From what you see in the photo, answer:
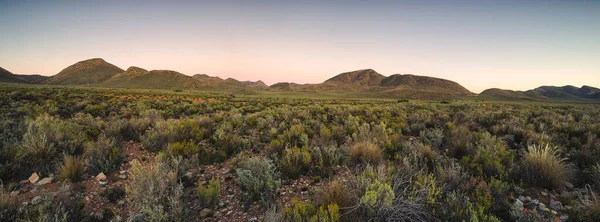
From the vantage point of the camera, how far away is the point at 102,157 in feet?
15.7

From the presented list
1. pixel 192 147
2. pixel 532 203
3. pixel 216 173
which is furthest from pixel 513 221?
pixel 192 147

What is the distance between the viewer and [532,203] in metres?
3.54

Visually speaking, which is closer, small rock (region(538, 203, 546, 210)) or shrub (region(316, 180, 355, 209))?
shrub (region(316, 180, 355, 209))

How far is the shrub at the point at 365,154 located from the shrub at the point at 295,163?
1085 mm

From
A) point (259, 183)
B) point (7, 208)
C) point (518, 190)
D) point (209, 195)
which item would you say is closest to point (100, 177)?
point (7, 208)

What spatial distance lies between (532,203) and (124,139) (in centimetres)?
911

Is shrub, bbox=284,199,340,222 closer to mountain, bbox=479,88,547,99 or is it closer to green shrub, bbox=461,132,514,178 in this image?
green shrub, bbox=461,132,514,178

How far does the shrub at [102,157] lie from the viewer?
4464mm

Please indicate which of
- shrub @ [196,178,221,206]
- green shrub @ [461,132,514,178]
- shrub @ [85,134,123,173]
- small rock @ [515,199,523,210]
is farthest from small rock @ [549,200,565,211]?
shrub @ [85,134,123,173]

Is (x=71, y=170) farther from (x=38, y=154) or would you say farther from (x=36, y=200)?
(x=38, y=154)

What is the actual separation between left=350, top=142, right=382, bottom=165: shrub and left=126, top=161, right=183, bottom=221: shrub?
3517 millimetres

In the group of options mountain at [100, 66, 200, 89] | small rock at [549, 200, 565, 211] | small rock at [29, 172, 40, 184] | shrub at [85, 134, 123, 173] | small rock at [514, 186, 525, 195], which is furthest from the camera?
mountain at [100, 66, 200, 89]

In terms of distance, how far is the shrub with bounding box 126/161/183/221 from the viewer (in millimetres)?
2941

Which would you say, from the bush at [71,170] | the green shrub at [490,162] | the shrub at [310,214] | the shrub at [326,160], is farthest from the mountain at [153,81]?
the shrub at [310,214]
